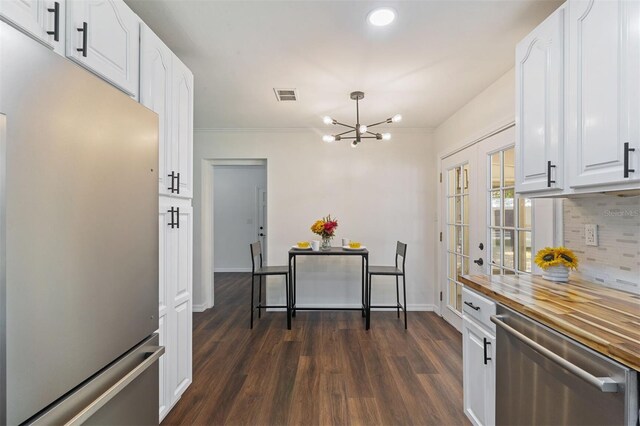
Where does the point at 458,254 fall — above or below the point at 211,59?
below

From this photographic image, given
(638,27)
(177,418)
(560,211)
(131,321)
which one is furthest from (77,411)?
(560,211)

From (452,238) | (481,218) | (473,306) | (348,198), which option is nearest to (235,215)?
(348,198)

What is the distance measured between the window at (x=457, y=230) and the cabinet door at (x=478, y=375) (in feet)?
4.89

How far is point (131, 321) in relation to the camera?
1.21 metres

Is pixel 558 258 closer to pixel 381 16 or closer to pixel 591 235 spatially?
pixel 591 235

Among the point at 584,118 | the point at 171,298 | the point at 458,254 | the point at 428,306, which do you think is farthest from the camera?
the point at 428,306

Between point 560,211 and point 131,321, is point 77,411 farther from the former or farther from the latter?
point 560,211

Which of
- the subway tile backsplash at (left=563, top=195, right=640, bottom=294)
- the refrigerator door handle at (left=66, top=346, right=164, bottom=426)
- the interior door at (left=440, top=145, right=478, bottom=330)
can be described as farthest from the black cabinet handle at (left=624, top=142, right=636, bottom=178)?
the refrigerator door handle at (left=66, top=346, right=164, bottom=426)

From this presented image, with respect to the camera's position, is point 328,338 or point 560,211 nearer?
point 560,211

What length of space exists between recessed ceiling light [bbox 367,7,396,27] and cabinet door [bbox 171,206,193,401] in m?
1.66

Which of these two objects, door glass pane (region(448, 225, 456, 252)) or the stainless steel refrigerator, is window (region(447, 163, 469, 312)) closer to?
door glass pane (region(448, 225, 456, 252))

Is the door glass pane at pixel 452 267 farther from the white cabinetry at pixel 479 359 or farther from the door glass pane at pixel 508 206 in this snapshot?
the white cabinetry at pixel 479 359

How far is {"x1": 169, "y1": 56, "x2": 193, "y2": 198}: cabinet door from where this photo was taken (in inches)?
73.3

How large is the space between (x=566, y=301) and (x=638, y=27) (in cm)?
111
